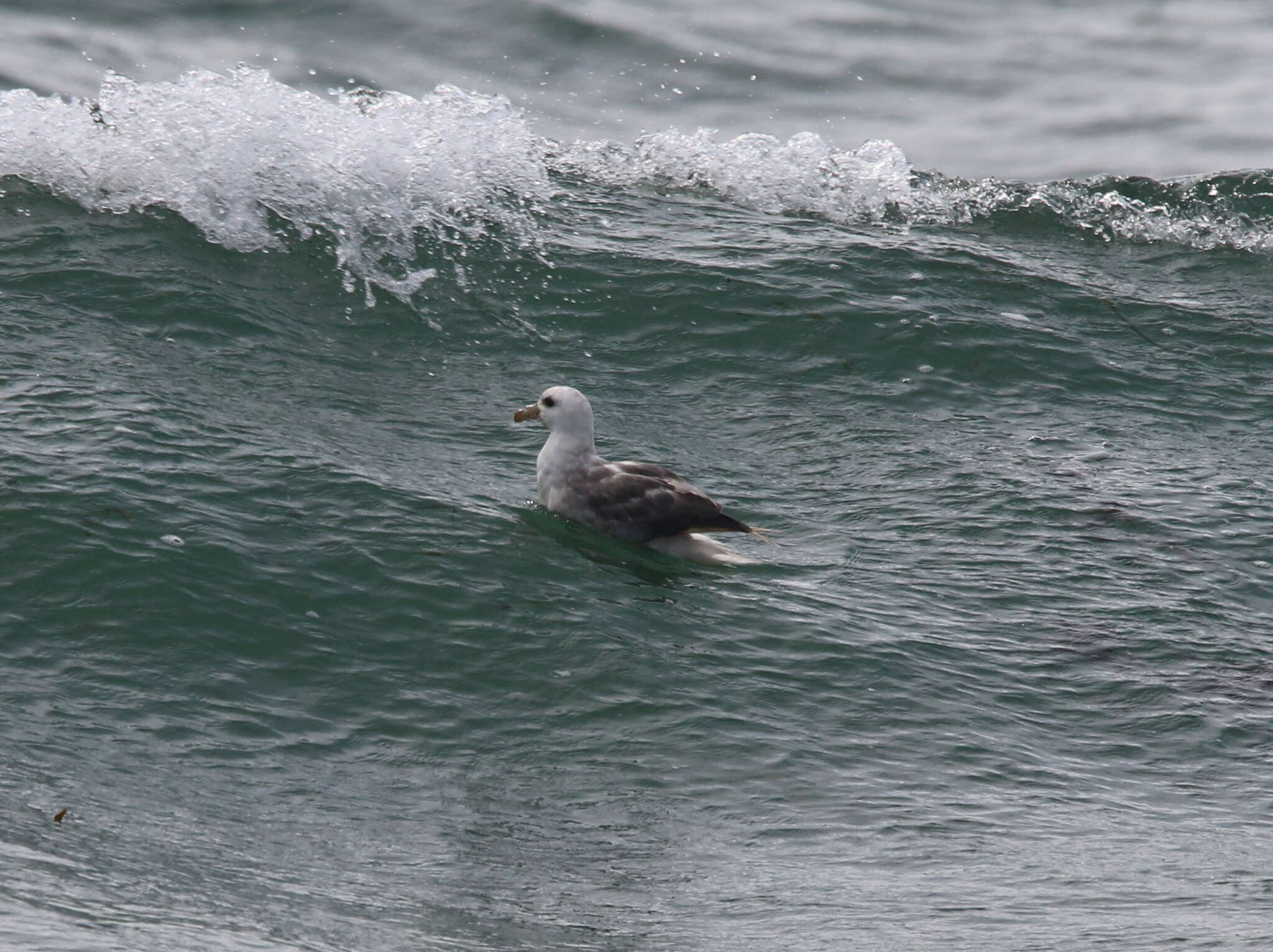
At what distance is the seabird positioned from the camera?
332 inches

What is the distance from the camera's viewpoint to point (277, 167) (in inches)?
509

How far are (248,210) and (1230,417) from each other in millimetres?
7361

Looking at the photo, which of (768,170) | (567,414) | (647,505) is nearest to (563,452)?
(567,414)

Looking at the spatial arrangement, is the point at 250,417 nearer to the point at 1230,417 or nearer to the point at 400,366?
the point at 400,366

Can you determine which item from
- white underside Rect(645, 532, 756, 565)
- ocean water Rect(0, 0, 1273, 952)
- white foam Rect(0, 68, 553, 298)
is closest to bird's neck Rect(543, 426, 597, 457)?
ocean water Rect(0, 0, 1273, 952)

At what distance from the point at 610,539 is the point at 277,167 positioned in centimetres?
576

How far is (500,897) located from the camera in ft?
17.8

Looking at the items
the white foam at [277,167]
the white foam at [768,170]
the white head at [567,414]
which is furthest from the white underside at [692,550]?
the white foam at [768,170]

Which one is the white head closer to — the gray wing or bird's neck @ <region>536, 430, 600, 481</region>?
bird's neck @ <region>536, 430, 600, 481</region>

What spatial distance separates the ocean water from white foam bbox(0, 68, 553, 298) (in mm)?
46

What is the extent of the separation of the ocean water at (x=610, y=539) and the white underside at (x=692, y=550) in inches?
6.0

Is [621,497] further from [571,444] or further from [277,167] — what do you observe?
[277,167]

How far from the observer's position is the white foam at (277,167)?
12273 millimetres

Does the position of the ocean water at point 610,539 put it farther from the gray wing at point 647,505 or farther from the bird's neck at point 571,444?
the bird's neck at point 571,444
